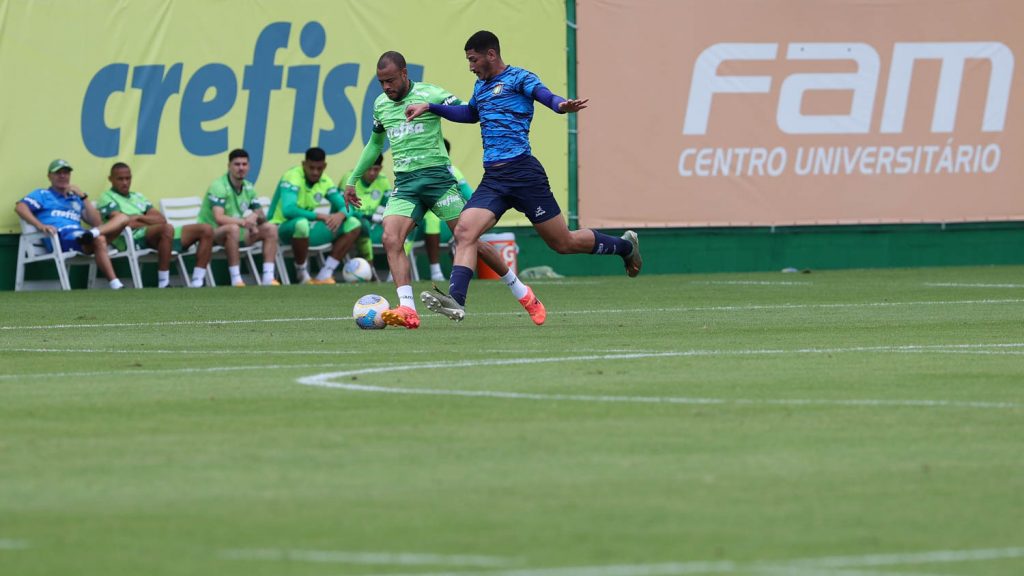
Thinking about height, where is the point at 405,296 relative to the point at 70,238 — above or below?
above

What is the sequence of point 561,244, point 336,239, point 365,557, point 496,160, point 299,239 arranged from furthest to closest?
point 336,239 → point 299,239 → point 561,244 → point 496,160 → point 365,557

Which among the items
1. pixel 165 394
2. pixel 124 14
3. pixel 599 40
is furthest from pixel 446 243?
pixel 165 394

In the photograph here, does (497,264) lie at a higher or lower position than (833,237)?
higher

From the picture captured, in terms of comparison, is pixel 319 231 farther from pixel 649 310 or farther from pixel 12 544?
pixel 12 544

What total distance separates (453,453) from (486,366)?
3.77 meters

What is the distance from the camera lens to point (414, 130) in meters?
15.7

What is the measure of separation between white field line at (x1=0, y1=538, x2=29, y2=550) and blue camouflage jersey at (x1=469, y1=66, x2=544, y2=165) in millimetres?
9525

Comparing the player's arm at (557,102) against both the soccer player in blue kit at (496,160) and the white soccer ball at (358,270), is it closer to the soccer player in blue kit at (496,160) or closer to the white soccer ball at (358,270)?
the soccer player in blue kit at (496,160)

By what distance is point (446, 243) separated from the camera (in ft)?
86.0

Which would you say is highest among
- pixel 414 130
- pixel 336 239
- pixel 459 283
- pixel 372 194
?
pixel 414 130

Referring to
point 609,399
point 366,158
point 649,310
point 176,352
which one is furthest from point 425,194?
point 609,399

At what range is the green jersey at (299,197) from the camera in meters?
24.5

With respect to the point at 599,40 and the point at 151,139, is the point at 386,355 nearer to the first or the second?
the point at 151,139

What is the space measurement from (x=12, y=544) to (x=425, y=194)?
10134 millimetres
